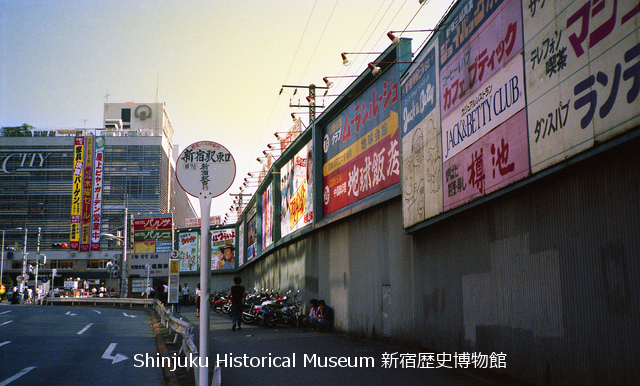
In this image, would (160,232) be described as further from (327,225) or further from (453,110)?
(453,110)

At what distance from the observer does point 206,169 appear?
7.02 metres

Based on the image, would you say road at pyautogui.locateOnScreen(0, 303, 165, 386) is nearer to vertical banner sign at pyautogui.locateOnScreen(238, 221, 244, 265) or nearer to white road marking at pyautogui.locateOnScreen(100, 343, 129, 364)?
white road marking at pyautogui.locateOnScreen(100, 343, 129, 364)

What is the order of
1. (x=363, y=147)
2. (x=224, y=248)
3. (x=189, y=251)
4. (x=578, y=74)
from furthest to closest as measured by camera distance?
(x=189, y=251), (x=224, y=248), (x=363, y=147), (x=578, y=74)

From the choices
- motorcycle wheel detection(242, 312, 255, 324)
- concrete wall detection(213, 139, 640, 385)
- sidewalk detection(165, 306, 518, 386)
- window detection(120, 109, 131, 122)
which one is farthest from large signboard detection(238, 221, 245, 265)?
window detection(120, 109, 131, 122)

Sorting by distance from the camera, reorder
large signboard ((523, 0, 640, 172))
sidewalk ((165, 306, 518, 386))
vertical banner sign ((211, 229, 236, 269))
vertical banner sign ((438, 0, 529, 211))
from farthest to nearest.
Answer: vertical banner sign ((211, 229, 236, 269)) < sidewalk ((165, 306, 518, 386)) < vertical banner sign ((438, 0, 529, 211)) < large signboard ((523, 0, 640, 172))

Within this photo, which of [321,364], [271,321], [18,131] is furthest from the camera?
[18,131]

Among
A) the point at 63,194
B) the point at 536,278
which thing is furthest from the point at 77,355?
the point at 63,194

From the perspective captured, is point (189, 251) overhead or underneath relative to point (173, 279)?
overhead

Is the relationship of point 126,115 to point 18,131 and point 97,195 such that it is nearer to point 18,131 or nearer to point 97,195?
point 18,131

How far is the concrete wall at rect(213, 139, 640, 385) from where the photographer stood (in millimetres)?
6465

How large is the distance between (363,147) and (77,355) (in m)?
9.77

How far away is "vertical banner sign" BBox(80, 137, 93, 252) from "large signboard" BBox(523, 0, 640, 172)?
272 ft

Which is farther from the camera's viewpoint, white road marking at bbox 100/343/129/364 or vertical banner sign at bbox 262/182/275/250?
vertical banner sign at bbox 262/182/275/250

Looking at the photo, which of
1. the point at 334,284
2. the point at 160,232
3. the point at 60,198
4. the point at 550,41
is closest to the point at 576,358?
the point at 550,41
